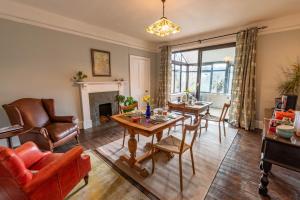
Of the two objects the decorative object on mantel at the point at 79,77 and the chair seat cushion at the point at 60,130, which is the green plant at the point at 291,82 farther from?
the decorative object on mantel at the point at 79,77

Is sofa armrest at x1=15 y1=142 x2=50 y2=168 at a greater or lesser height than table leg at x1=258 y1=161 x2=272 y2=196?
greater

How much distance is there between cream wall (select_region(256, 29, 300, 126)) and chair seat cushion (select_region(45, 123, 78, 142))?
4.44 metres

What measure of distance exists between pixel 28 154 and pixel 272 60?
193 inches

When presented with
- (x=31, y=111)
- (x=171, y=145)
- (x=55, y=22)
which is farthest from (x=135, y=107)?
(x=55, y=22)

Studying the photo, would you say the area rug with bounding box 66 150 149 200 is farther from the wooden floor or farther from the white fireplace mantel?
the white fireplace mantel

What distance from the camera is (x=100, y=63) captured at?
3861 mm

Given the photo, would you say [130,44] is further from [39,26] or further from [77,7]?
[39,26]

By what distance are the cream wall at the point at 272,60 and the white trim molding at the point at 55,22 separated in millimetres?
3716

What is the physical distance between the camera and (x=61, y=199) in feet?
4.21

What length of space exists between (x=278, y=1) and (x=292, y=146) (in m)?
2.68

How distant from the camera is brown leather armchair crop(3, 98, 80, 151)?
7.18ft

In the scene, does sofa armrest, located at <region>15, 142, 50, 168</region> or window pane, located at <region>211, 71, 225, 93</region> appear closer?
sofa armrest, located at <region>15, 142, 50, 168</region>

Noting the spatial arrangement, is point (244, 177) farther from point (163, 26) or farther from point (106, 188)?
point (163, 26)

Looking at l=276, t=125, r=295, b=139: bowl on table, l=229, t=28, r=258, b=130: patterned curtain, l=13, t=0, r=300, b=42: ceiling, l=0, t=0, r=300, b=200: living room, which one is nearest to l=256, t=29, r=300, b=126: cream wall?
l=0, t=0, r=300, b=200: living room
